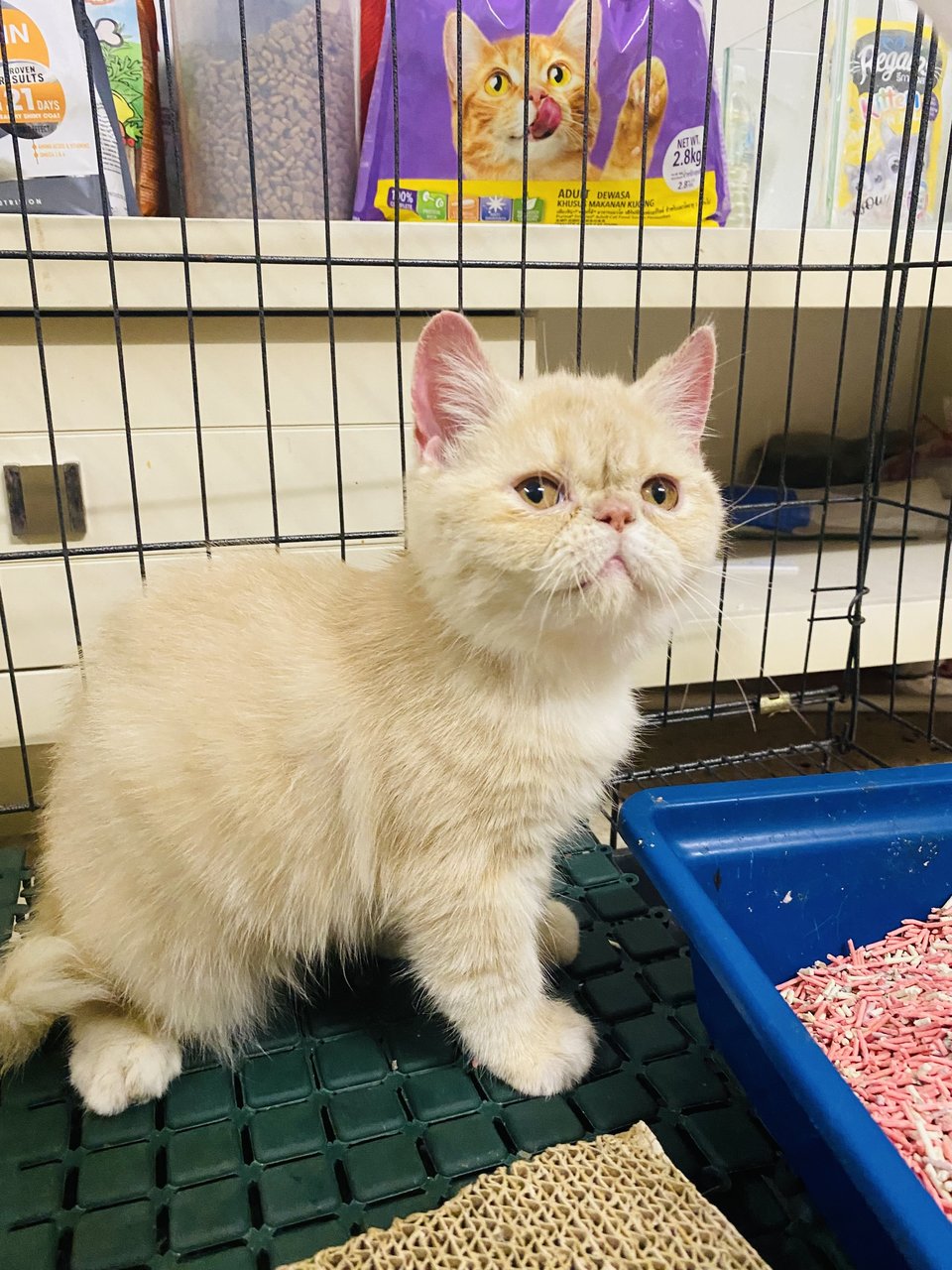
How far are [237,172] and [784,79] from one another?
1.03 meters

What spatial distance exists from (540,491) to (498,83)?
0.83 metres

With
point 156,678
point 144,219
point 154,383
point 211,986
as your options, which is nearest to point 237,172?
point 144,219

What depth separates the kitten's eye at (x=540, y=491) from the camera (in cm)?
73

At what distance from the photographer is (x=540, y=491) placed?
73 centimetres

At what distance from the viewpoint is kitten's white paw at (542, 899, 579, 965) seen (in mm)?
992

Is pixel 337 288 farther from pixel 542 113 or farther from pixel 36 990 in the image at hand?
pixel 36 990

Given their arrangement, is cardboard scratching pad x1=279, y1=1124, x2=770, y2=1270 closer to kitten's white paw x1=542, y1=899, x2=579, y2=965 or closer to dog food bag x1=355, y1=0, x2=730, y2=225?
kitten's white paw x1=542, y1=899, x2=579, y2=965

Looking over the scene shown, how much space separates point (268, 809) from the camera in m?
0.78

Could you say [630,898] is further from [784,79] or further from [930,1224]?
[784,79]

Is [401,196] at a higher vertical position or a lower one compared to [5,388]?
higher

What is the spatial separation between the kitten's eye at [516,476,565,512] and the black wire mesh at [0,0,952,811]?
1.19 feet

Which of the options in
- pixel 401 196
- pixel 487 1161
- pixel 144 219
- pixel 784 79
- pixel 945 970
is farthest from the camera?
pixel 784 79

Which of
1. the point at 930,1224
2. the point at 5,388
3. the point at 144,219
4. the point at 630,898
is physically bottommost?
the point at 630,898

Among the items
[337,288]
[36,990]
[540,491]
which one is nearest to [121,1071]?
[36,990]
